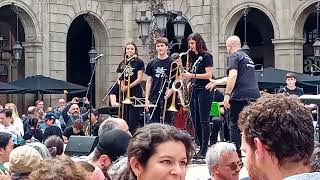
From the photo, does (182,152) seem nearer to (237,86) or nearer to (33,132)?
(237,86)

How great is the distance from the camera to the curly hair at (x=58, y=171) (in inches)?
142

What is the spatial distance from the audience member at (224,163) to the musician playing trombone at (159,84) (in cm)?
479

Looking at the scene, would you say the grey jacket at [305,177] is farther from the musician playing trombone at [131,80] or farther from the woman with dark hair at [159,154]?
the musician playing trombone at [131,80]

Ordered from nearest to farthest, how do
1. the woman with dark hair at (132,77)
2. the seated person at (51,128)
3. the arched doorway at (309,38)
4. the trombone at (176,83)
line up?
the trombone at (176,83) → the woman with dark hair at (132,77) → the seated person at (51,128) → the arched doorway at (309,38)

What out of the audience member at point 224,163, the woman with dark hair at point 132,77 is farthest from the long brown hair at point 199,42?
the audience member at point 224,163

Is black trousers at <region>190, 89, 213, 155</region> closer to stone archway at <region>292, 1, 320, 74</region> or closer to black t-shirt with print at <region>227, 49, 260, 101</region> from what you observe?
black t-shirt with print at <region>227, 49, 260, 101</region>

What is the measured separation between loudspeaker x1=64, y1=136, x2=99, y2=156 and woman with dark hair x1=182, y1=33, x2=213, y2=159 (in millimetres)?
2861

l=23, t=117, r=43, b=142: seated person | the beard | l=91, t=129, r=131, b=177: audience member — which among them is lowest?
l=23, t=117, r=43, b=142: seated person

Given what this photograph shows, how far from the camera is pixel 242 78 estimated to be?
965 cm

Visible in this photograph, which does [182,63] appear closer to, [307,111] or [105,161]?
[105,161]

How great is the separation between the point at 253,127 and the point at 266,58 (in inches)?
1112

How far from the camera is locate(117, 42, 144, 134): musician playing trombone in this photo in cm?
1180

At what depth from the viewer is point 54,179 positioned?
3.57 metres

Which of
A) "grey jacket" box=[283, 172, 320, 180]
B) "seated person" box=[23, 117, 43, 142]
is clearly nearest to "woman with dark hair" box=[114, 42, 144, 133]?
"seated person" box=[23, 117, 43, 142]
